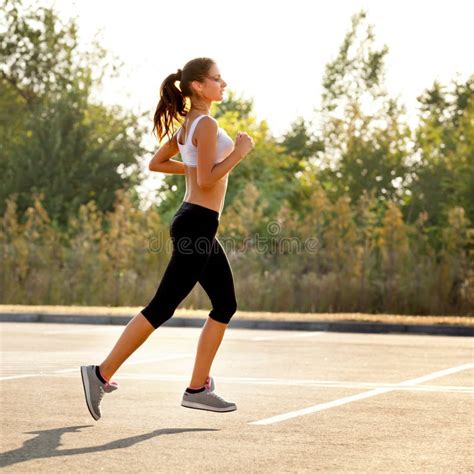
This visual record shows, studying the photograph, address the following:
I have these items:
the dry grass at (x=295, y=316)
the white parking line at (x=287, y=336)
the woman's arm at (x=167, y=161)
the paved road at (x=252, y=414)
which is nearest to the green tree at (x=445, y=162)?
the dry grass at (x=295, y=316)

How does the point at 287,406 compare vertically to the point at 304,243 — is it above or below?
below

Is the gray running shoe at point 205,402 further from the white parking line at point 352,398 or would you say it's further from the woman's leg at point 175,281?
the woman's leg at point 175,281

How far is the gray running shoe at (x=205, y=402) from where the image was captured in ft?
25.9

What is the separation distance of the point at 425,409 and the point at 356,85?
170 ft

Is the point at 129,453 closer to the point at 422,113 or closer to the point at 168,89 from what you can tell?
the point at 168,89

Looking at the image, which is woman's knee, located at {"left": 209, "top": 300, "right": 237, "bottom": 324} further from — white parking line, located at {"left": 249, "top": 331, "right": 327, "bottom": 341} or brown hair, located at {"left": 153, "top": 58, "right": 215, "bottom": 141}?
white parking line, located at {"left": 249, "top": 331, "right": 327, "bottom": 341}

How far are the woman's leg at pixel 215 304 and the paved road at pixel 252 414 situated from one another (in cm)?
39

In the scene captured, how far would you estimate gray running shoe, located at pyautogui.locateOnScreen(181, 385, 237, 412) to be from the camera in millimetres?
7895

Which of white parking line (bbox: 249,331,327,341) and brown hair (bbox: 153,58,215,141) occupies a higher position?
brown hair (bbox: 153,58,215,141)

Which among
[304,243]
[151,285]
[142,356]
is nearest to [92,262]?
[151,285]

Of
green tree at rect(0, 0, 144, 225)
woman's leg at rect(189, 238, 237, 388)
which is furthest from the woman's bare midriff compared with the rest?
green tree at rect(0, 0, 144, 225)

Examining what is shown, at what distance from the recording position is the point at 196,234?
302 inches

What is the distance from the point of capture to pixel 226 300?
25.8 ft

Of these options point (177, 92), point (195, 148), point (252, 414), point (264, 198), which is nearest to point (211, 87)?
point (177, 92)
